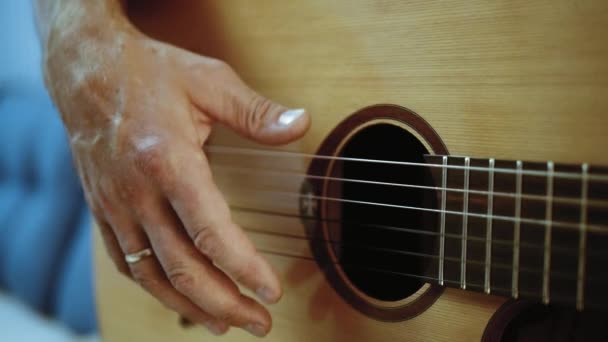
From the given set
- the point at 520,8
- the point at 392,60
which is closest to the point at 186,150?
the point at 392,60

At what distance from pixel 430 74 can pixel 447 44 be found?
0.11 feet

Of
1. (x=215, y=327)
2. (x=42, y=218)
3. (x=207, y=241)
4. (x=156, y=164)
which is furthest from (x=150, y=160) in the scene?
(x=42, y=218)

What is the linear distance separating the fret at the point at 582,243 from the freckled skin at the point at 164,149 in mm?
293

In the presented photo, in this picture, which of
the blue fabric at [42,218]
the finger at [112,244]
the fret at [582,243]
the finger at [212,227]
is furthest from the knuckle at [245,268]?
the blue fabric at [42,218]

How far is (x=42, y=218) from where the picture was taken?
1.36m

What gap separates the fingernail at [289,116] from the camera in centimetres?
60

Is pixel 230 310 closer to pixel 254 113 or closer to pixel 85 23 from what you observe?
pixel 254 113

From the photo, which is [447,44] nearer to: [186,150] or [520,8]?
[520,8]

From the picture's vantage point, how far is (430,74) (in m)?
0.56

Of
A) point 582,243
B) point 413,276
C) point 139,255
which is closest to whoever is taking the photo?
point 582,243

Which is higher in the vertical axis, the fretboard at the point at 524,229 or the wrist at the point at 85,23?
the wrist at the point at 85,23

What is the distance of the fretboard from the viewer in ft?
1.47

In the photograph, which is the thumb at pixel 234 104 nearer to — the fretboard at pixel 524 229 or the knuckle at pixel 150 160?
the knuckle at pixel 150 160

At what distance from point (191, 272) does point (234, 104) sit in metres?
0.21
